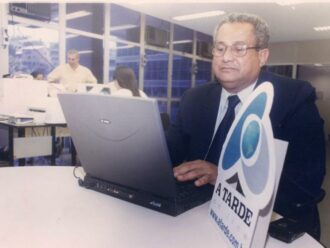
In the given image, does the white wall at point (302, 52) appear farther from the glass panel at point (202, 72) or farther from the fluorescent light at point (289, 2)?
the fluorescent light at point (289, 2)

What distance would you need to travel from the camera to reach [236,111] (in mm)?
1097

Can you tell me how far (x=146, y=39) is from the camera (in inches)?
286

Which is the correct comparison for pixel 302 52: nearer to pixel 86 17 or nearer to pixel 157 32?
pixel 157 32

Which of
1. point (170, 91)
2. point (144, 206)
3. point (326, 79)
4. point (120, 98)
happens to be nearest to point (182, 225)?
point (144, 206)

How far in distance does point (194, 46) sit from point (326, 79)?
165 inches

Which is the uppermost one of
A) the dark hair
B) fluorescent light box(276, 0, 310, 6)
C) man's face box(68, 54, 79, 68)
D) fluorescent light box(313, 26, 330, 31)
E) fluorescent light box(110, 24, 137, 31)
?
fluorescent light box(276, 0, 310, 6)

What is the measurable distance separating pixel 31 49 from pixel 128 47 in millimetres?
2301

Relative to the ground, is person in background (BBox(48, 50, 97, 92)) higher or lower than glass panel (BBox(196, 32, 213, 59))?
lower

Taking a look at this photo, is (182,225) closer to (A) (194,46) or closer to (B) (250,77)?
(B) (250,77)

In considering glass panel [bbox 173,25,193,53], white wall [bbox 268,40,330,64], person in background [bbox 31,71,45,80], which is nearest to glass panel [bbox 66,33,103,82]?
person in background [bbox 31,71,45,80]

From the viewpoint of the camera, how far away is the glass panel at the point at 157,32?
7292 mm

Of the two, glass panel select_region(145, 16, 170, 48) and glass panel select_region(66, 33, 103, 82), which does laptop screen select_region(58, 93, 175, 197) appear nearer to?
glass panel select_region(66, 33, 103, 82)

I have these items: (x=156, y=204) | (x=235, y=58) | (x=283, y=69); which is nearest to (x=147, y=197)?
(x=156, y=204)

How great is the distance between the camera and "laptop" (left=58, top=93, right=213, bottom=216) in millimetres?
736
